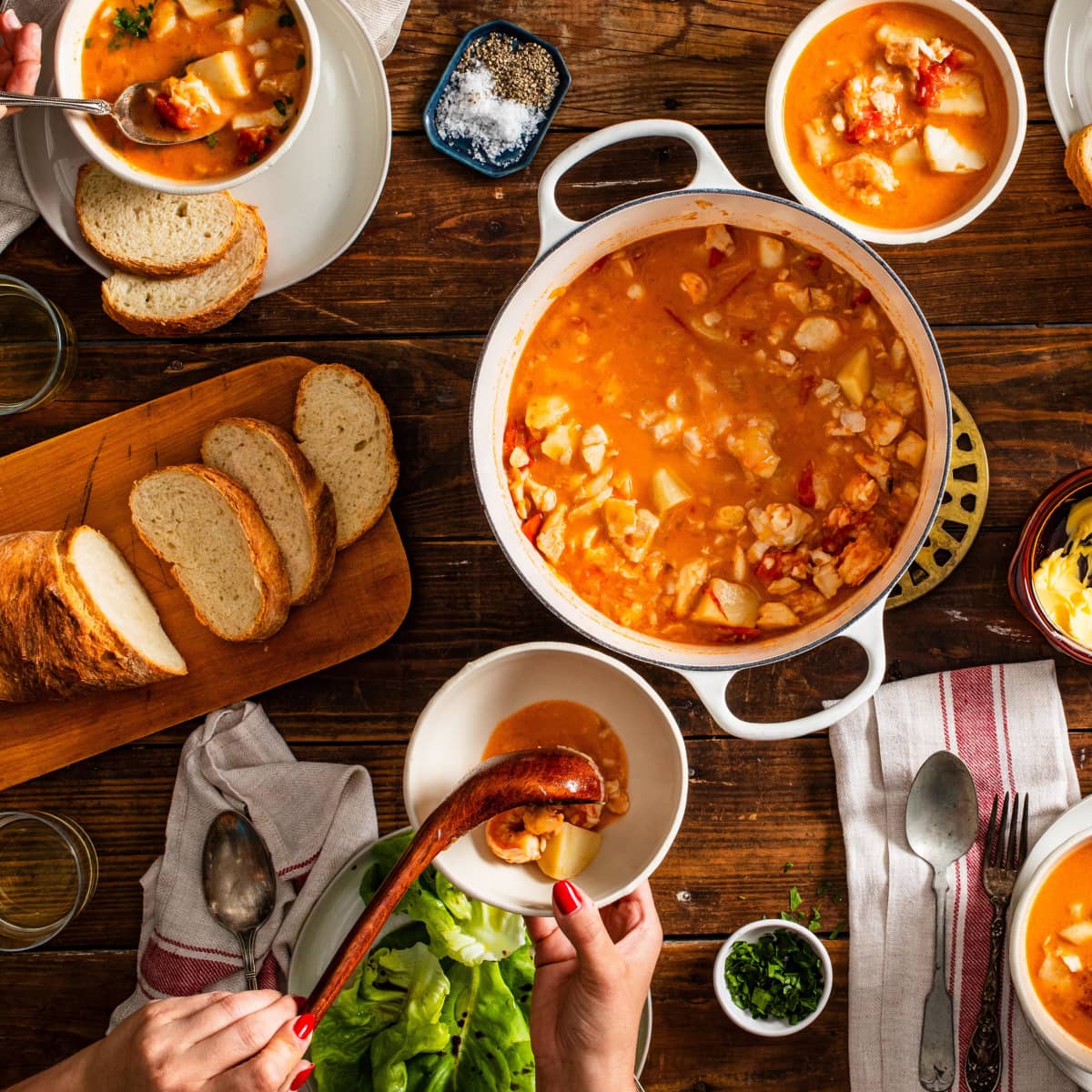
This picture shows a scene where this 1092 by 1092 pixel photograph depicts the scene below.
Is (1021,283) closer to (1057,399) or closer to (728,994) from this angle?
(1057,399)

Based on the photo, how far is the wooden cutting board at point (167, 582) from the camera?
112 inches

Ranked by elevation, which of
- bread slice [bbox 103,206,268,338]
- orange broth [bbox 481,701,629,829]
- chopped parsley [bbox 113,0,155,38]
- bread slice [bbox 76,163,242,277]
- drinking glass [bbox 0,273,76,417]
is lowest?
orange broth [bbox 481,701,629,829]

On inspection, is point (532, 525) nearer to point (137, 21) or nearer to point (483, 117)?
point (483, 117)

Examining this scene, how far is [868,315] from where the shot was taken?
8.41 feet

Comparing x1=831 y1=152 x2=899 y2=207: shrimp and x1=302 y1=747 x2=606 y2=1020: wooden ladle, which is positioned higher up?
x1=831 y1=152 x2=899 y2=207: shrimp

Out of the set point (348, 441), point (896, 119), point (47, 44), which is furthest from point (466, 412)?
point (47, 44)

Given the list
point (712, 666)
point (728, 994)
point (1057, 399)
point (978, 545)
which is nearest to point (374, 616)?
point (712, 666)

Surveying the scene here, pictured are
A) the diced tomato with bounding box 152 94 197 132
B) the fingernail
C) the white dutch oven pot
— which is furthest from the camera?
the diced tomato with bounding box 152 94 197 132

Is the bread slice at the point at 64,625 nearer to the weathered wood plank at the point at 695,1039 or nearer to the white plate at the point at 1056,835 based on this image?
the weathered wood plank at the point at 695,1039

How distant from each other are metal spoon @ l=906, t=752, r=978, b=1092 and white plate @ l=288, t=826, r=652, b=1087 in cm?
73

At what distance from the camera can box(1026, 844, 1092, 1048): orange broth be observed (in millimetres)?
2709

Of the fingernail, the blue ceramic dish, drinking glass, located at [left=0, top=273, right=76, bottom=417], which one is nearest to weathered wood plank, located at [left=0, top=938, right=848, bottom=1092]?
the fingernail

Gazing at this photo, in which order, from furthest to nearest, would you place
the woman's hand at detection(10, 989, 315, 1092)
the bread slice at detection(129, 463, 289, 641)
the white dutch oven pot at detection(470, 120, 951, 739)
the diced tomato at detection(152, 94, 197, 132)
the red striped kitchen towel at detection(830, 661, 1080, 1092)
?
the red striped kitchen towel at detection(830, 661, 1080, 1092), the bread slice at detection(129, 463, 289, 641), the diced tomato at detection(152, 94, 197, 132), the white dutch oven pot at detection(470, 120, 951, 739), the woman's hand at detection(10, 989, 315, 1092)

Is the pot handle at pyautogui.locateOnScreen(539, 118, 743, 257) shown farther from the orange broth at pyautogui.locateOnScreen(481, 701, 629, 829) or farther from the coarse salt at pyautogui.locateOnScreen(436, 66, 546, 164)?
the orange broth at pyautogui.locateOnScreen(481, 701, 629, 829)
